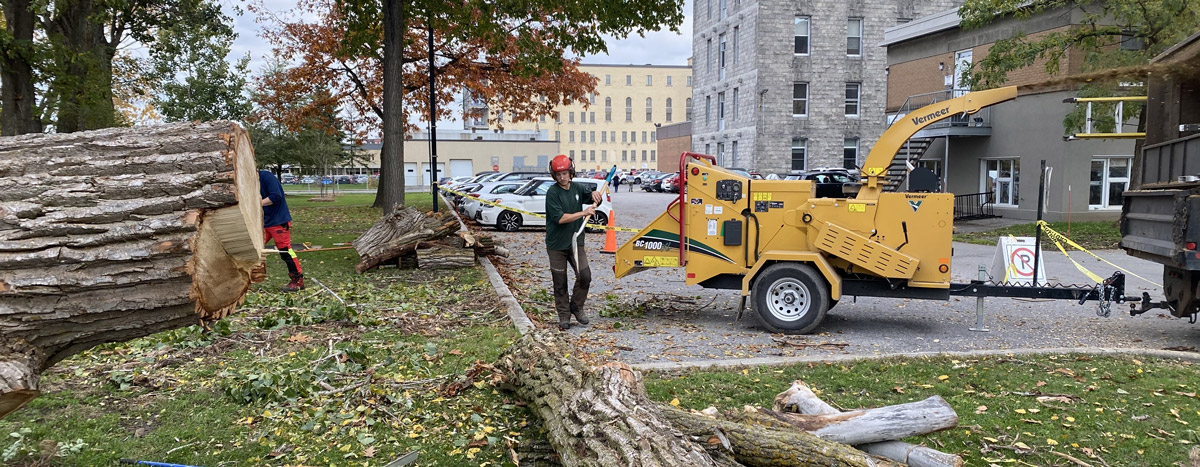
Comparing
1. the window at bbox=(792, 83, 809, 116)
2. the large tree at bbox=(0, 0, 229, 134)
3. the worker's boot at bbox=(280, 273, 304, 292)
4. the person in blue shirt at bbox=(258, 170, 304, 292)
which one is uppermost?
the window at bbox=(792, 83, 809, 116)

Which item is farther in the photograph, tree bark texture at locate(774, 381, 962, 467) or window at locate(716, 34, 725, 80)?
window at locate(716, 34, 725, 80)

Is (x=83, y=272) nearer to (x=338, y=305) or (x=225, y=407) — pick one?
(x=225, y=407)

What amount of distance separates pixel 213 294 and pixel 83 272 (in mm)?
508

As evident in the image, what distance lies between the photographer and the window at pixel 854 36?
4088 cm

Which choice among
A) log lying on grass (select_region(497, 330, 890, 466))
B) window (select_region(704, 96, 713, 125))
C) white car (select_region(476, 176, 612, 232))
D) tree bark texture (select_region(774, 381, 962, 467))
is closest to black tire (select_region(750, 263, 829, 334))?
tree bark texture (select_region(774, 381, 962, 467))

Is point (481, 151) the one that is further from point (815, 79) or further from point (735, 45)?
point (815, 79)

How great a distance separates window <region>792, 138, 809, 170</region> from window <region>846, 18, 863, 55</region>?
5.23m

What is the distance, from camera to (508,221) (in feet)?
69.2

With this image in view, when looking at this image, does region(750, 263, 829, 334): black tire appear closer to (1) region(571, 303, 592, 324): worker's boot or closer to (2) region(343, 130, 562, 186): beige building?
(1) region(571, 303, 592, 324): worker's boot

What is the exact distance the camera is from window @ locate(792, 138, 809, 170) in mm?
41219

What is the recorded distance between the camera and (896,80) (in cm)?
3034

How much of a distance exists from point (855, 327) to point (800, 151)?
3473 cm

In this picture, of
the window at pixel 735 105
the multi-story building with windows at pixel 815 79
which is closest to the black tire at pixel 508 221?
the multi-story building with windows at pixel 815 79

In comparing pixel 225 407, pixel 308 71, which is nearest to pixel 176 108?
pixel 308 71
